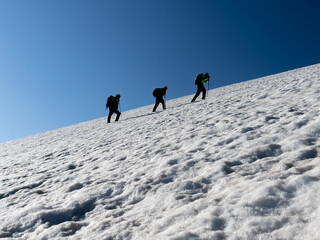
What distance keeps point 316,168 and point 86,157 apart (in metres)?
5.88

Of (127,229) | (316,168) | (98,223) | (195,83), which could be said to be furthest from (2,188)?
(195,83)

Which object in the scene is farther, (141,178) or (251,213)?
(141,178)

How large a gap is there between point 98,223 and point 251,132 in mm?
3594

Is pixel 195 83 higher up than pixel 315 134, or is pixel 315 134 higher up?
pixel 195 83

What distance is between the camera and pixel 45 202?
4082 mm

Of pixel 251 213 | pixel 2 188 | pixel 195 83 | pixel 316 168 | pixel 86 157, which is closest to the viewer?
pixel 251 213

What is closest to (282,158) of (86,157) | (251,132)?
(251,132)

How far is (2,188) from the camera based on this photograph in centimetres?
560

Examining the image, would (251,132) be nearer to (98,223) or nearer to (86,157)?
(98,223)

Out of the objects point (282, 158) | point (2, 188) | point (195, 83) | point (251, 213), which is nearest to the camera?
point (251, 213)

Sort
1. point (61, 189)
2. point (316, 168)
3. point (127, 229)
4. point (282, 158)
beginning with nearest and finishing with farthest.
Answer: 1. point (127, 229)
2. point (316, 168)
3. point (282, 158)
4. point (61, 189)

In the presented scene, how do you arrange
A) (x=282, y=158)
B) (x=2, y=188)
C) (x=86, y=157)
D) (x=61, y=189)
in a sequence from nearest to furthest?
(x=282, y=158), (x=61, y=189), (x=2, y=188), (x=86, y=157)

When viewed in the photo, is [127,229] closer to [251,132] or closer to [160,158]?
[160,158]

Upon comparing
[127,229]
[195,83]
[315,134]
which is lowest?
[127,229]
